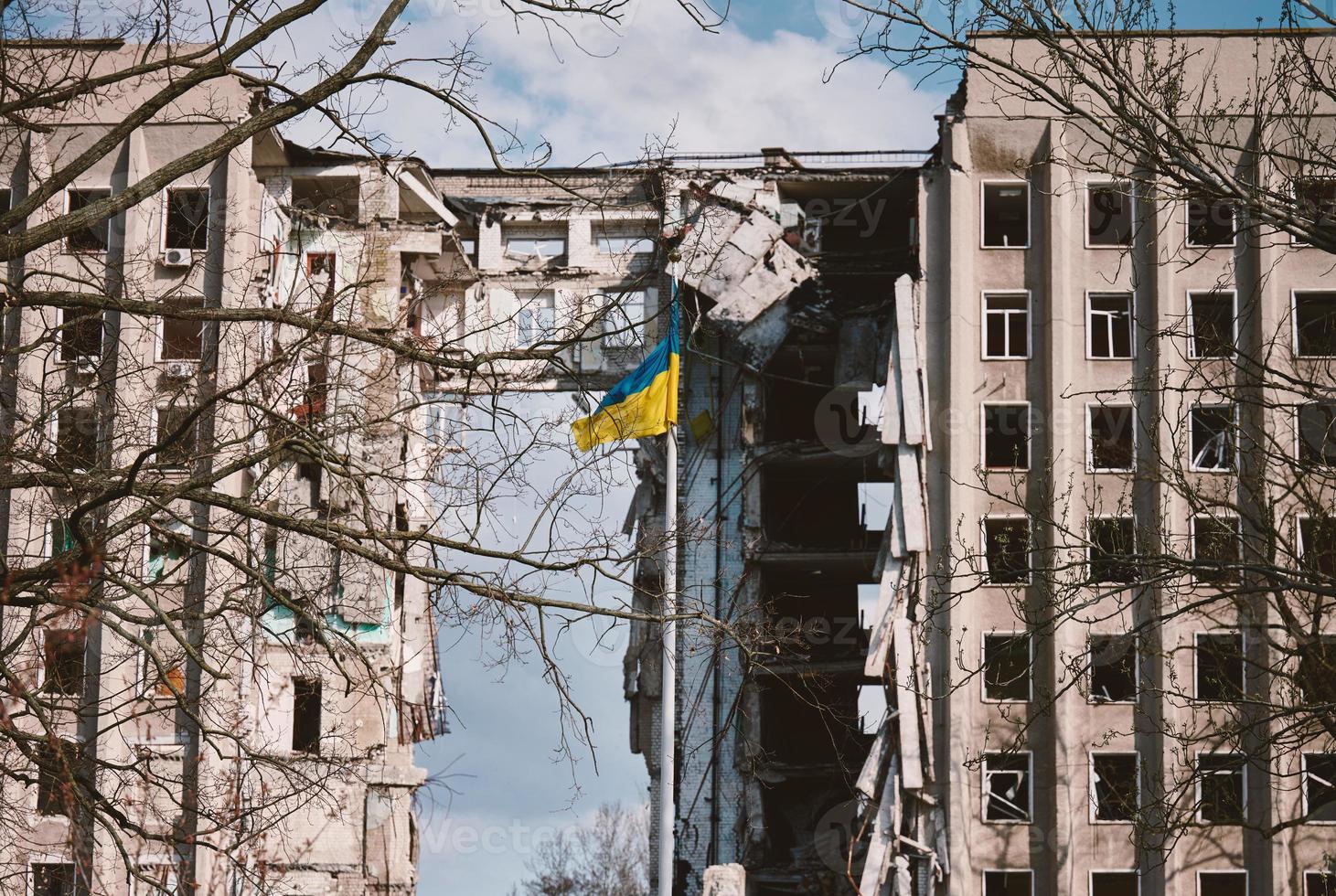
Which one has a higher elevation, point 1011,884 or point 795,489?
point 795,489

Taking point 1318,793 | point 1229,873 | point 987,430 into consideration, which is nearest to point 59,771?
point 1229,873

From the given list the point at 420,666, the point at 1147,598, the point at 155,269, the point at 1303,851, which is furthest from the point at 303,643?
the point at 1303,851

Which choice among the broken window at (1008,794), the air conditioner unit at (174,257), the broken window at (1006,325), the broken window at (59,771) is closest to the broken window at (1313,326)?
the broken window at (1006,325)

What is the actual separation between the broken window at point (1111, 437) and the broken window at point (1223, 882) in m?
7.94

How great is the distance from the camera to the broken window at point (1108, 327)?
36.3 m

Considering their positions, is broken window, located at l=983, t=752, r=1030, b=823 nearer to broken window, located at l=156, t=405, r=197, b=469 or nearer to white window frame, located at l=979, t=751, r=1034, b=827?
white window frame, located at l=979, t=751, r=1034, b=827

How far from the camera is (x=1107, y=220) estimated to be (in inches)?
1459

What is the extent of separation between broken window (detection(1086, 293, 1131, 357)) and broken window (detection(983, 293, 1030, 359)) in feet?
4.31

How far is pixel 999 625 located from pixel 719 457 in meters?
8.53

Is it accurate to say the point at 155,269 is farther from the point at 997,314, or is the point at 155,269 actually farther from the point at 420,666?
the point at 997,314

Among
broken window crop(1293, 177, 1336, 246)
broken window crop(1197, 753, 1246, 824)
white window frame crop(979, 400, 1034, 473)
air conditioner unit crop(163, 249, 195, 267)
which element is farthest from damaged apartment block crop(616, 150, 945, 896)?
broken window crop(1293, 177, 1336, 246)

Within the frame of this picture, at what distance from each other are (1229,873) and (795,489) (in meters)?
14.5

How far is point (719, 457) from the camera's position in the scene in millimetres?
40656

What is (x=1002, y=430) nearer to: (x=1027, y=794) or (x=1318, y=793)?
(x=1027, y=794)
